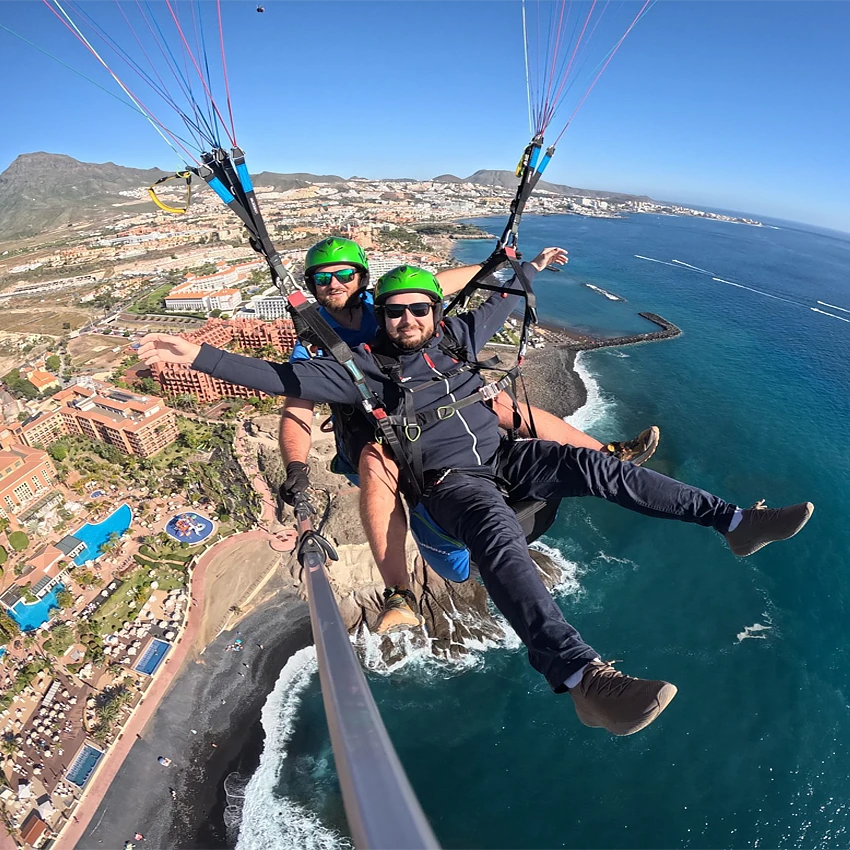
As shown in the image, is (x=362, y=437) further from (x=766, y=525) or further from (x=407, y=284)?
(x=766, y=525)

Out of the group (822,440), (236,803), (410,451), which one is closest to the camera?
(410,451)

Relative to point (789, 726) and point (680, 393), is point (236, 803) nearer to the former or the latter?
point (789, 726)

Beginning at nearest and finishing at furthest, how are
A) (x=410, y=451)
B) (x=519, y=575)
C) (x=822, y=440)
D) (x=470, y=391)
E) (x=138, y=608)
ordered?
(x=519, y=575), (x=410, y=451), (x=470, y=391), (x=138, y=608), (x=822, y=440)

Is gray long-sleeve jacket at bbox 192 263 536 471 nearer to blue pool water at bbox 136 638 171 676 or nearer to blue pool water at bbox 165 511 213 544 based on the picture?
blue pool water at bbox 136 638 171 676

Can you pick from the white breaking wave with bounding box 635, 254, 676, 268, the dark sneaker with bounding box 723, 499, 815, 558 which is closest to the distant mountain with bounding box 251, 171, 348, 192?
the white breaking wave with bounding box 635, 254, 676, 268

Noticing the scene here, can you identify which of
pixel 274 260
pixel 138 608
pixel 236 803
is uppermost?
pixel 274 260

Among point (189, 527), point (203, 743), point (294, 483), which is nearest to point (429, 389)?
point (294, 483)

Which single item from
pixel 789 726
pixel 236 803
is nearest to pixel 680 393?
pixel 789 726

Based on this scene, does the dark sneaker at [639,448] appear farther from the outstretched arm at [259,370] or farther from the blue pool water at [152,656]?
→ the blue pool water at [152,656]
